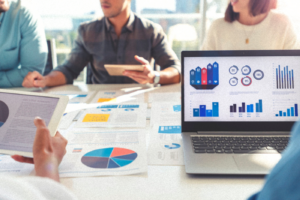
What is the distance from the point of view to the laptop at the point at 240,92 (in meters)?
0.74

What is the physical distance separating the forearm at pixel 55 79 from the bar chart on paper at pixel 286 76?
1159 mm

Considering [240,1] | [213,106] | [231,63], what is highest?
[240,1]

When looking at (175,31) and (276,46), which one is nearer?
(276,46)

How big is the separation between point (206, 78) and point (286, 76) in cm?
23

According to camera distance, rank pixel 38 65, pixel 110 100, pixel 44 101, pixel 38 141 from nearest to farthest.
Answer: pixel 38 141 → pixel 44 101 → pixel 110 100 → pixel 38 65

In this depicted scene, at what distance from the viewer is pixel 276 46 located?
1.56 metres

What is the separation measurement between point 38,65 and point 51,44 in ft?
0.87

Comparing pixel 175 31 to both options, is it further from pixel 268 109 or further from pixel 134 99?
pixel 268 109

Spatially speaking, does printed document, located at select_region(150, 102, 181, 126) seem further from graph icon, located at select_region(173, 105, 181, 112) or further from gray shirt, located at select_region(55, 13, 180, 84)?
gray shirt, located at select_region(55, 13, 180, 84)

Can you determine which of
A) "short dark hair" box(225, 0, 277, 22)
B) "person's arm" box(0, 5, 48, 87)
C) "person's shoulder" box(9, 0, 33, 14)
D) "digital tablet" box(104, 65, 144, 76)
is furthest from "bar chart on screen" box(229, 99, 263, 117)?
"person's shoulder" box(9, 0, 33, 14)

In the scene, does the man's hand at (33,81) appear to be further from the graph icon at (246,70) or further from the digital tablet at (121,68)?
the graph icon at (246,70)

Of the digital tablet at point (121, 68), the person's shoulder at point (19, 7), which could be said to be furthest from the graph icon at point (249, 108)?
the person's shoulder at point (19, 7)

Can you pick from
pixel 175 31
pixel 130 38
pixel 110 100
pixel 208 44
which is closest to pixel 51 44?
pixel 130 38

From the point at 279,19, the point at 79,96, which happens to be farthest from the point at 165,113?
the point at 279,19
